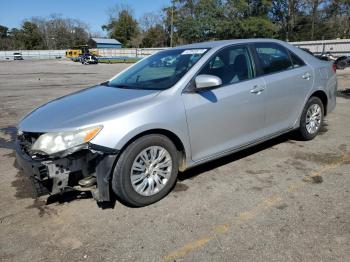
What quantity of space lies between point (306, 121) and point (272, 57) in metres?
1.20

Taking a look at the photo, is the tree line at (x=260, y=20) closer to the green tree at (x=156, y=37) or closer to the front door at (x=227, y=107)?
the green tree at (x=156, y=37)

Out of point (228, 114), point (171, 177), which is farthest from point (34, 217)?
point (228, 114)

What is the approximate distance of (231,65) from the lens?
4453 millimetres

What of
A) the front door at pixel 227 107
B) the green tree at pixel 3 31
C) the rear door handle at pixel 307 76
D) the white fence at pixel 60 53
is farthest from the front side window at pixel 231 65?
the green tree at pixel 3 31

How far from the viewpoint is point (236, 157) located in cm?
503

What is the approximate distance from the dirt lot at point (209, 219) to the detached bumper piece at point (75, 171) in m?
0.34

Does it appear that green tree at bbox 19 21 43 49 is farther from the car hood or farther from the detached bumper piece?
the detached bumper piece

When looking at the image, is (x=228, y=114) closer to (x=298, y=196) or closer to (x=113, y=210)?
(x=298, y=196)

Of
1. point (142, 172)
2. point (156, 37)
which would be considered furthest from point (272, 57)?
point (156, 37)

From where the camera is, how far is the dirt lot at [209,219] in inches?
114

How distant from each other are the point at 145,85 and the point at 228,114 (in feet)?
3.35

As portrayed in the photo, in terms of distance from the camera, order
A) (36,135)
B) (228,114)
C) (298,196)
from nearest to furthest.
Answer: (36,135) < (298,196) < (228,114)

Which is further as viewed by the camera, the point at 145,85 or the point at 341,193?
the point at 145,85

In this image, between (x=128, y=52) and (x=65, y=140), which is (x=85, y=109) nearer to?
(x=65, y=140)
